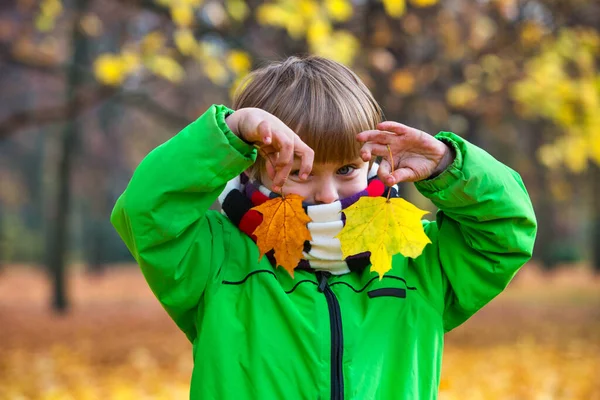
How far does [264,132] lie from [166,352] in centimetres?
597

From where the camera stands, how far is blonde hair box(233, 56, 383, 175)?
1741mm

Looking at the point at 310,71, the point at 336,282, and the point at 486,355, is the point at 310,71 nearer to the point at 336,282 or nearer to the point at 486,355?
the point at 336,282

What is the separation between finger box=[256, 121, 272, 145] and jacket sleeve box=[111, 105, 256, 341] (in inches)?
3.0

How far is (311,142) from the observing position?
174 cm

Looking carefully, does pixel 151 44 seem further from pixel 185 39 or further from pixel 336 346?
pixel 336 346

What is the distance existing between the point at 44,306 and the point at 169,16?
7.28 metres

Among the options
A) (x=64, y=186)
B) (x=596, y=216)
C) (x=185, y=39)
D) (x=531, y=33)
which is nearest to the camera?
(x=185, y=39)

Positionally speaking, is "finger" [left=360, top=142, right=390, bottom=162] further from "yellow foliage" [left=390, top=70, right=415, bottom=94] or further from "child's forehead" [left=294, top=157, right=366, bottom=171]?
"yellow foliage" [left=390, top=70, right=415, bottom=94]

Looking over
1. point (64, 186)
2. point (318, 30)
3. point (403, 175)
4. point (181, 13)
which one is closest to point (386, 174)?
point (403, 175)

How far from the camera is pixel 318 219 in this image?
175 cm

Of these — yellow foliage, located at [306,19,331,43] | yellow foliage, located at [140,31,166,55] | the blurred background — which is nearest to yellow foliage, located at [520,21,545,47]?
the blurred background

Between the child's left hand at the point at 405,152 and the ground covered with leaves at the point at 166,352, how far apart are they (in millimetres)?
1277

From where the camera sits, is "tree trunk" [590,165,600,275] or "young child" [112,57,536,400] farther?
"tree trunk" [590,165,600,275]

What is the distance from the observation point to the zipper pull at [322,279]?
5.90 feet
